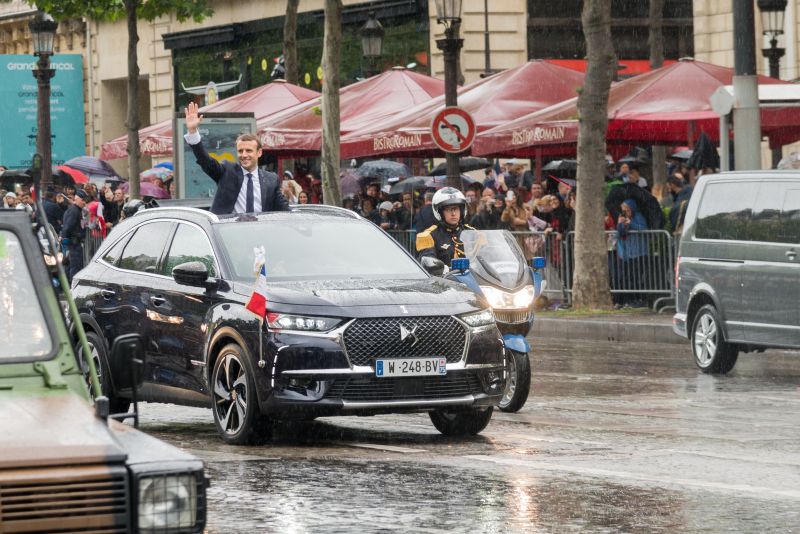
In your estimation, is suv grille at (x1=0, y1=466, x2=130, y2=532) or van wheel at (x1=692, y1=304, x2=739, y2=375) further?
van wheel at (x1=692, y1=304, x2=739, y2=375)

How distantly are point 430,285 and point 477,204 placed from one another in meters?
16.4

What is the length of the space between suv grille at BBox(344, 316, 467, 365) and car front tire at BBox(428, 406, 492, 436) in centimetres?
78

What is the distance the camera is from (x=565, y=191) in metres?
27.5

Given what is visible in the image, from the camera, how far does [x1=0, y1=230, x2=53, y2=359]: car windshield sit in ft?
19.9

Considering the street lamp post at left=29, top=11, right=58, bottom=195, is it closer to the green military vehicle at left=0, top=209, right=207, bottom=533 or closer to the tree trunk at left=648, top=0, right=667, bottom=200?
the tree trunk at left=648, top=0, right=667, bottom=200

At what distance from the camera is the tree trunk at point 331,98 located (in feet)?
96.2

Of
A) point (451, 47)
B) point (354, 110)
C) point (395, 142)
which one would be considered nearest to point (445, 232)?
point (451, 47)

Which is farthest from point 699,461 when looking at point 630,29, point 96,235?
point 630,29

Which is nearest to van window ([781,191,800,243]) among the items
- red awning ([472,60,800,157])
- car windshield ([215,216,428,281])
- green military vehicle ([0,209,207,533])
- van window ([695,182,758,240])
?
van window ([695,182,758,240])

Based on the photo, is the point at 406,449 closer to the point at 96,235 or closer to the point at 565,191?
the point at 565,191

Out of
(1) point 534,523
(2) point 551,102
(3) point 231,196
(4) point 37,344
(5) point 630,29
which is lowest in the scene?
(1) point 534,523

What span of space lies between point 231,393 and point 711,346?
740 centimetres

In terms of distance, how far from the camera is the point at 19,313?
618cm

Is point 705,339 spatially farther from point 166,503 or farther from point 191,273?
point 166,503
